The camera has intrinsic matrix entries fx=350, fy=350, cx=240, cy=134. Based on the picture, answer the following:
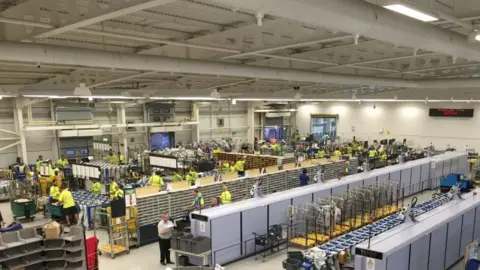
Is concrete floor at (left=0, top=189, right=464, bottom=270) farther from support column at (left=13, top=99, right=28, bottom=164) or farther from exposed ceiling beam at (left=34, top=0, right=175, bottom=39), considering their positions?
support column at (left=13, top=99, right=28, bottom=164)

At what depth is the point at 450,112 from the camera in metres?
26.1

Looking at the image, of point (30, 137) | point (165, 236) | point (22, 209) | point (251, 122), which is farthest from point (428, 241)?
point (251, 122)

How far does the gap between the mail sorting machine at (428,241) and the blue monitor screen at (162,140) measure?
21.7m

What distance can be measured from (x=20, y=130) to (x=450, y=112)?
28986 mm

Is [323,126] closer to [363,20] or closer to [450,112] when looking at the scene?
[450,112]

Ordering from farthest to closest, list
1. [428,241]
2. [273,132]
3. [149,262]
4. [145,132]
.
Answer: [273,132] < [145,132] < [149,262] < [428,241]

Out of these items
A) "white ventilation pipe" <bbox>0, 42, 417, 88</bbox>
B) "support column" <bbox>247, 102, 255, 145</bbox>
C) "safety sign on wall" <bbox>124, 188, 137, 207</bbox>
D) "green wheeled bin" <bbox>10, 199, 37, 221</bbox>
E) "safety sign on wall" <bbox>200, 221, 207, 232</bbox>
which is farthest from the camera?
"support column" <bbox>247, 102, 255, 145</bbox>

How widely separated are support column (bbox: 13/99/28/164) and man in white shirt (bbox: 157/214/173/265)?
604 inches

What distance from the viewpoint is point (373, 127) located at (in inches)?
1222

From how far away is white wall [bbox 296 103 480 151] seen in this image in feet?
84.1

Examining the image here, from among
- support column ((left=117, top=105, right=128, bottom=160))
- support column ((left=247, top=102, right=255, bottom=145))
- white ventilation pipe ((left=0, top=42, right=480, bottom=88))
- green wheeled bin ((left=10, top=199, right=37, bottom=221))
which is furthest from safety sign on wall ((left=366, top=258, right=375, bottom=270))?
support column ((left=247, top=102, right=255, bottom=145))

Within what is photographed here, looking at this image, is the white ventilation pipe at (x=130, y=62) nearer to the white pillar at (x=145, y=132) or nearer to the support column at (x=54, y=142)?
the support column at (x=54, y=142)

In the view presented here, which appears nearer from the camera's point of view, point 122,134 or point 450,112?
point 122,134

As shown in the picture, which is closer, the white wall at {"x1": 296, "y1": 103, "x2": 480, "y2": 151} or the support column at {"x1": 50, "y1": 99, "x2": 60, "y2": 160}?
the support column at {"x1": 50, "y1": 99, "x2": 60, "y2": 160}
